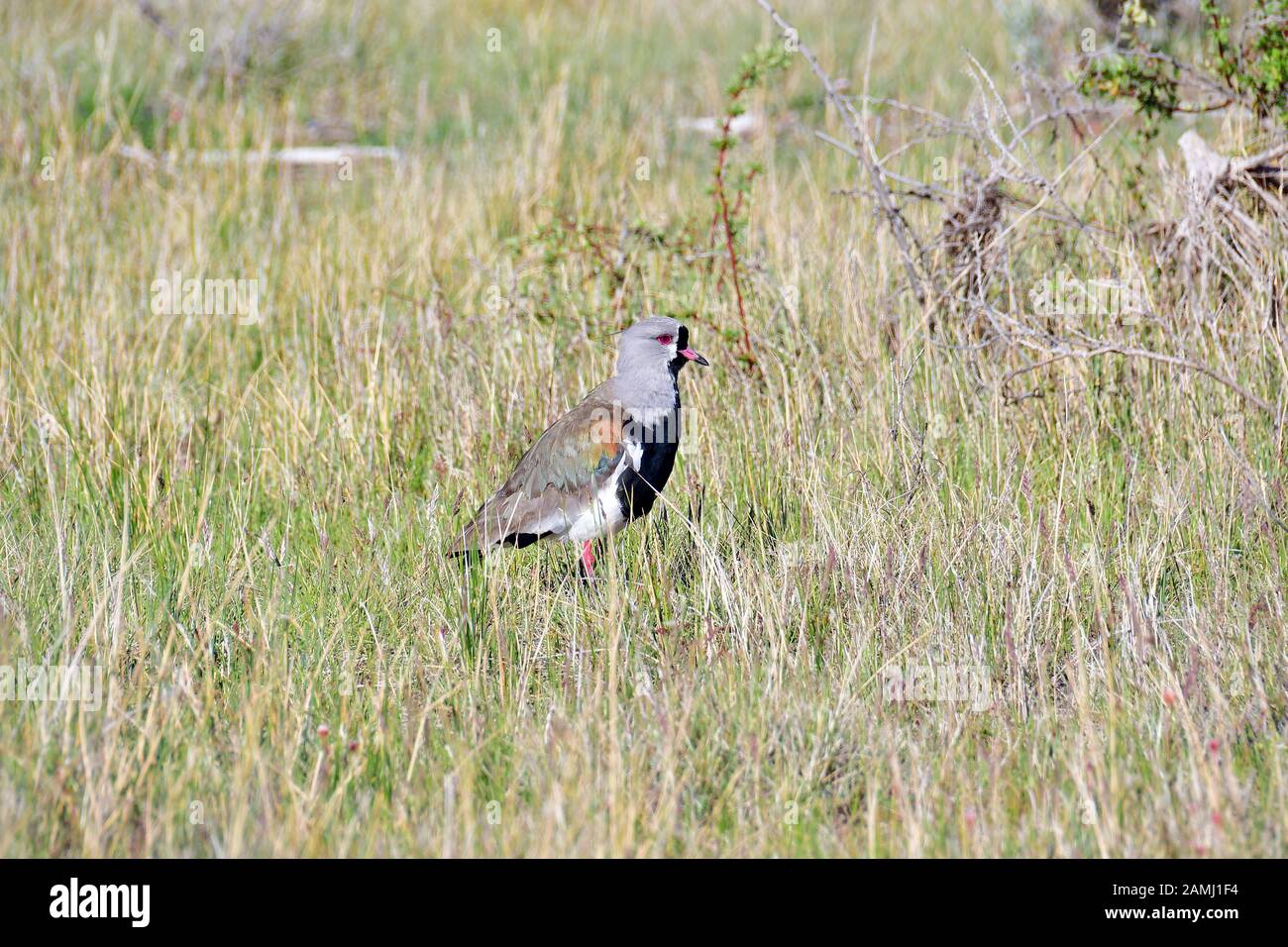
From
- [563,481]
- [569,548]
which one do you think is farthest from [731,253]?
[563,481]

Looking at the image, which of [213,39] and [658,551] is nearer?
[658,551]

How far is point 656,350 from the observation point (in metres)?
5.12

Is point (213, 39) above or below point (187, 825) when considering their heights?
above

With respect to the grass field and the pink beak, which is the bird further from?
the grass field

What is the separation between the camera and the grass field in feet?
10.7

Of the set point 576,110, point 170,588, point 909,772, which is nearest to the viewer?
point 909,772

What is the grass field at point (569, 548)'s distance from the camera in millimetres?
3258

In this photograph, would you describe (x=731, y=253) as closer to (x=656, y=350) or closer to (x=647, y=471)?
(x=656, y=350)

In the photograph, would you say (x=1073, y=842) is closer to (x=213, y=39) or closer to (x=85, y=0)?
(x=213, y=39)

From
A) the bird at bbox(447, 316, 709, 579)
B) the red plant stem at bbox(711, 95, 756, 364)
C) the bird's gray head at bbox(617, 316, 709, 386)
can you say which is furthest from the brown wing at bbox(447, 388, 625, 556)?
the red plant stem at bbox(711, 95, 756, 364)

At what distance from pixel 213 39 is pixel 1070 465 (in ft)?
26.1

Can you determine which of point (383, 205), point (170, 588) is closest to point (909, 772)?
point (170, 588)

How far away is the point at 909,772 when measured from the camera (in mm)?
3455
